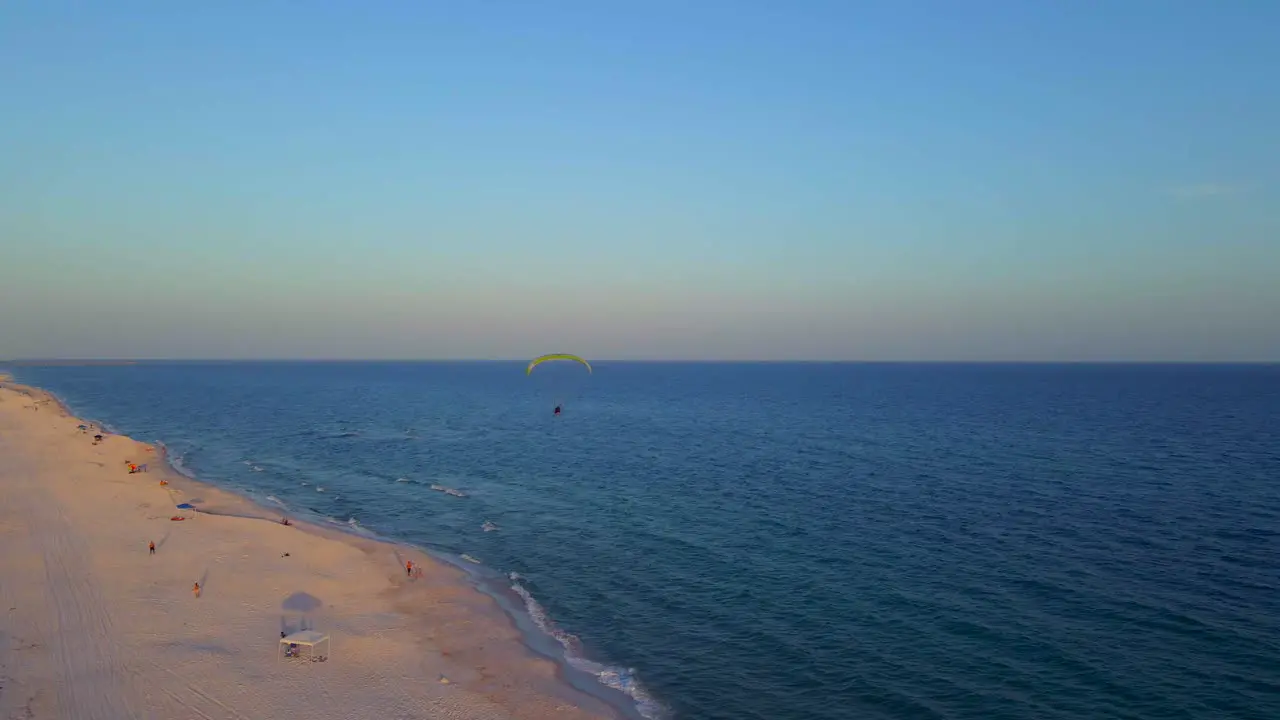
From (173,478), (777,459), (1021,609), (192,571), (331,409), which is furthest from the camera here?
(331,409)

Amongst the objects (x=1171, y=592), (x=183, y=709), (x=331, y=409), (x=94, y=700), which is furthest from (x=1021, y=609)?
(x=331, y=409)

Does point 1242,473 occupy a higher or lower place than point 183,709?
higher

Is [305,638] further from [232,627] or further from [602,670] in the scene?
[602,670]

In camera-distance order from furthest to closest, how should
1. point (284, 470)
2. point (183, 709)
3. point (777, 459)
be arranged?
point (777, 459) < point (284, 470) < point (183, 709)

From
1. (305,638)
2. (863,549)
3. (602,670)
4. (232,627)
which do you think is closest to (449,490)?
(232,627)

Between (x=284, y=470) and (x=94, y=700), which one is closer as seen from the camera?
(x=94, y=700)

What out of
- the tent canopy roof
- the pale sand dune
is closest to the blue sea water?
the pale sand dune

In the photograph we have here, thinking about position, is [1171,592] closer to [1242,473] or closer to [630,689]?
[630,689]
